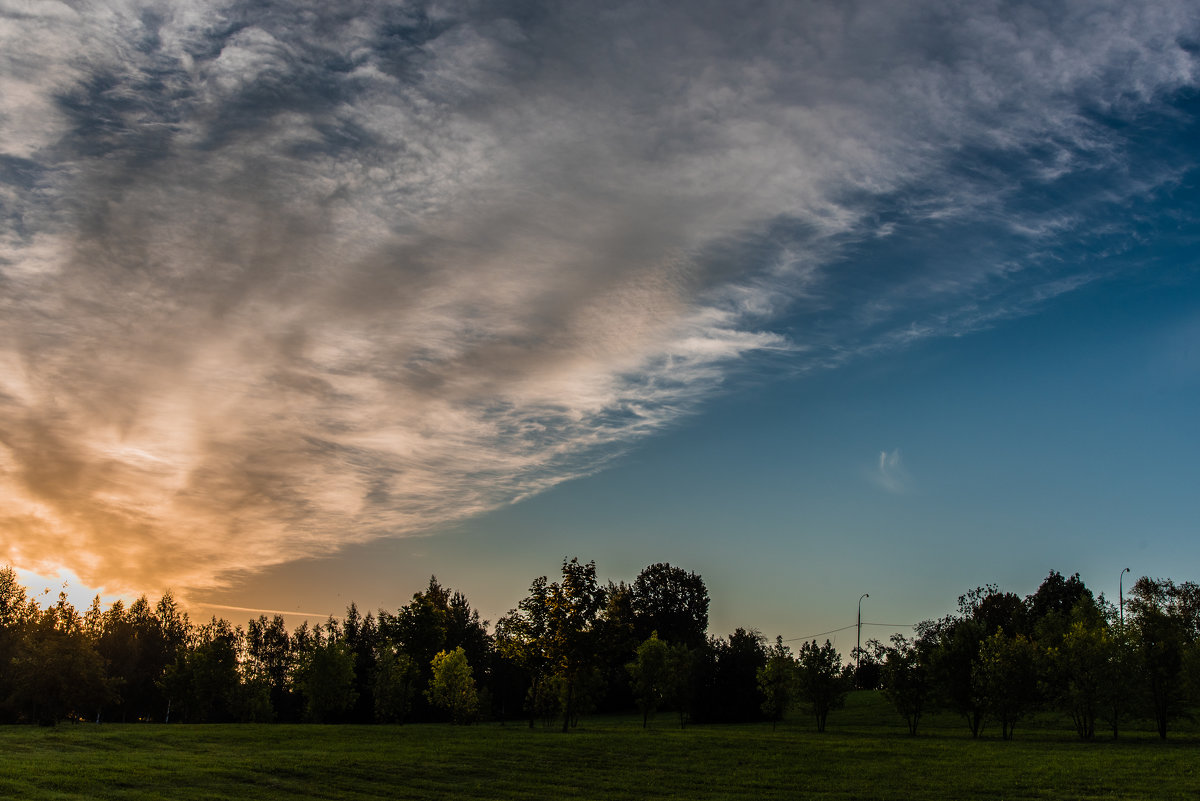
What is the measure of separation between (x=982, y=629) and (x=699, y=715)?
3424 cm

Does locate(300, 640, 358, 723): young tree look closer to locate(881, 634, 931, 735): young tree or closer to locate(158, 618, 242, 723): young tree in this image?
locate(158, 618, 242, 723): young tree

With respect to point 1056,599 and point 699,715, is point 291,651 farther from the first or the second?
point 1056,599

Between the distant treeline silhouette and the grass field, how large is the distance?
6.97 metres

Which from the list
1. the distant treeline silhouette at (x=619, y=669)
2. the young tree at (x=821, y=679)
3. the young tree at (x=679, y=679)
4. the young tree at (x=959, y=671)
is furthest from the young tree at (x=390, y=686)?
the young tree at (x=959, y=671)

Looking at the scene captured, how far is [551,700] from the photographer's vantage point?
77625 mm

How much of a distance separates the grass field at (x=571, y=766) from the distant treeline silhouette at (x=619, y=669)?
6.97 meters

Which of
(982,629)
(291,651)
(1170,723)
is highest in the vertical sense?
(982,629)

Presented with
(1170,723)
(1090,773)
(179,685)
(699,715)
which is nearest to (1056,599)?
(1170,723)

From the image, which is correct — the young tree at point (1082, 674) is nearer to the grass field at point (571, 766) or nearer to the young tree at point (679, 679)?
the grass field at point (571, 766)

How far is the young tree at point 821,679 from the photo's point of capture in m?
67.6

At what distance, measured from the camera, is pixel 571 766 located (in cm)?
3941

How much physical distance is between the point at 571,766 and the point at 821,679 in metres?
35.4

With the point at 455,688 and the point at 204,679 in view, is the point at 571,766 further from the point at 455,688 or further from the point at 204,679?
the point at 204,679

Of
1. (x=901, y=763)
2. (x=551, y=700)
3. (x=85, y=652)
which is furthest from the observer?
(x=551, y=700)
